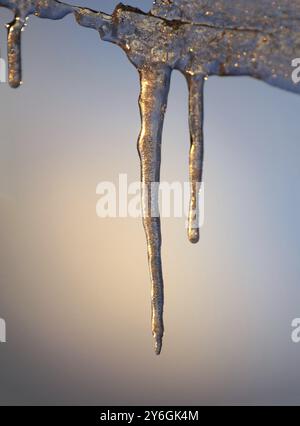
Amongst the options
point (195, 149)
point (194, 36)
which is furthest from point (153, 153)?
point (194, 36)

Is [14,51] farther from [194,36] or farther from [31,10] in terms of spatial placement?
[194,36]

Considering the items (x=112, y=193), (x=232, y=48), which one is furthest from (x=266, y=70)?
(x=112, y=193)

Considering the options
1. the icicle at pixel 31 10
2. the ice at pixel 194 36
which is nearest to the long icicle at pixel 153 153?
the ice at pixel 194 36

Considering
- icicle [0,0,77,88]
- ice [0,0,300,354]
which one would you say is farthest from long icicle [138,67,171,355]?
icicle [0,0,77,88]

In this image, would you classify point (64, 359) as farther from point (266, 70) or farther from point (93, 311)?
point (266, 70)

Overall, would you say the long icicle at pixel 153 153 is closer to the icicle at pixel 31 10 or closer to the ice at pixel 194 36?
the ice at pixel 194 36

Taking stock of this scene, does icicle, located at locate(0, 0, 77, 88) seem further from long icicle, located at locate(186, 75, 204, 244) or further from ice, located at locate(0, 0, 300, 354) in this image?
long icicle, located at locate(186, 75, 204, 244)
